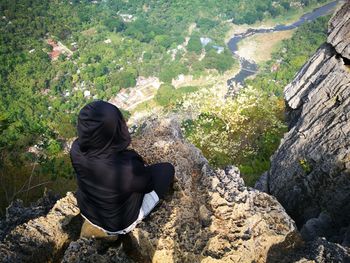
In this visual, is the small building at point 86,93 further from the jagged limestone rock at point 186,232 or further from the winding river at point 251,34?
the jagged limestone rock at point 186,232

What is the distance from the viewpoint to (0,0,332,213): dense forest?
166 ft

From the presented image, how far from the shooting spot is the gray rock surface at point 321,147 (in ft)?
18.7

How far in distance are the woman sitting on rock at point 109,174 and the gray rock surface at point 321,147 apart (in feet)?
10.3

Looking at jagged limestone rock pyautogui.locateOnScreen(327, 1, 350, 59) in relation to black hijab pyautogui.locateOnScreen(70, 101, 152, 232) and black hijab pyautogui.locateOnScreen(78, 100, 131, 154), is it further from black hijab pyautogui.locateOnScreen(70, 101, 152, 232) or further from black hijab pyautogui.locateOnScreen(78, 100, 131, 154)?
black hijab pyautogui.locateOnScreen(78, 100, 131, 154)

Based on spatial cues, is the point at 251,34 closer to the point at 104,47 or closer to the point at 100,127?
the point at 104,47

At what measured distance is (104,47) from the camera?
65250mm

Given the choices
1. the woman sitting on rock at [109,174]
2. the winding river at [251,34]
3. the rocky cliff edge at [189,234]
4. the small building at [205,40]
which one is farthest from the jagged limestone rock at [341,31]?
the small building at [205,40]

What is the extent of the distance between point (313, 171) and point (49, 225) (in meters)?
4.47

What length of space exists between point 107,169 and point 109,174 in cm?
6

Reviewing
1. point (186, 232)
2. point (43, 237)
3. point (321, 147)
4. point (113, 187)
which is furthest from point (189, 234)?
point (321, 147)

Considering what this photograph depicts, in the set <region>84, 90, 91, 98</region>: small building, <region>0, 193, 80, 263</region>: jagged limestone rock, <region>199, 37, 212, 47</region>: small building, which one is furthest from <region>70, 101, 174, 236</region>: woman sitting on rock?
<region>199, 37, 212, 47</region>: small building

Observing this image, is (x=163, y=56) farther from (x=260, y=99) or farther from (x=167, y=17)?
(x=260, y=99)

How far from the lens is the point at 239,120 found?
14.3m

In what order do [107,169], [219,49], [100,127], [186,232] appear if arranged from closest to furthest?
[100,127], [107,169], [186,232], [219,49]
